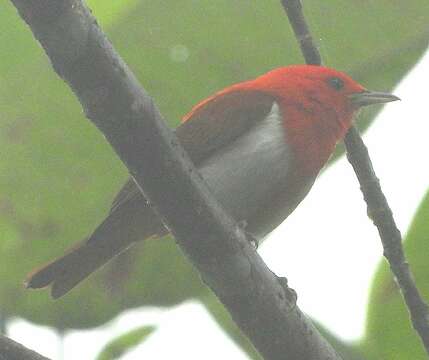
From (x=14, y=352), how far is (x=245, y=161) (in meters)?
1.56

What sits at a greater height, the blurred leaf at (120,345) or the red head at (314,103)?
the red head at (314,103)

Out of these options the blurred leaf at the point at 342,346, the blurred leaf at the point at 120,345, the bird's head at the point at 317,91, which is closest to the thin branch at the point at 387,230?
the blurred leaf at the point at 342,346

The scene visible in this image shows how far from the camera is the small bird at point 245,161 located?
3.72 metres

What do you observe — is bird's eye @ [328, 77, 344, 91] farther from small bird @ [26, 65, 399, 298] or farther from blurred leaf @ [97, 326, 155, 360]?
blurred leaf @ [97, 326, 155, 360]

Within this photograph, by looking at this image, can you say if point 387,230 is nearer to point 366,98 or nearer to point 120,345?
point 120,345

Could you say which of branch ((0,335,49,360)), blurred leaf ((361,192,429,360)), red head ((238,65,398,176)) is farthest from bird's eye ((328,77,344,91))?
branch ((0,335,49,360))

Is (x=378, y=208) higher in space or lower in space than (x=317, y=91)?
lower

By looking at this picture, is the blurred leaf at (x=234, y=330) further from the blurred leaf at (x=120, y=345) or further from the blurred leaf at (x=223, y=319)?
the blurred leaf at (x=120, y=345)

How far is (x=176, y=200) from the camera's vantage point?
2.36 meters

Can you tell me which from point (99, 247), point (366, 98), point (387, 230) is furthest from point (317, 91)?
point (387, 230)

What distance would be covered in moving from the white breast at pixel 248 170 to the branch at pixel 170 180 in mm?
1054

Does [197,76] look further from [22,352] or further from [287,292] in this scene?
[22,352]

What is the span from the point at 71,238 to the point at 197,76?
0.65 m

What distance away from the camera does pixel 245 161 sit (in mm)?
3781
